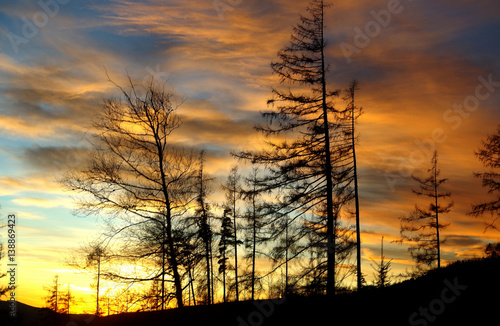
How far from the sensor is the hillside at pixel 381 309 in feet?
39.1

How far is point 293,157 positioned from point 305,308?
7.26m

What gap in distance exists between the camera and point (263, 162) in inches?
761

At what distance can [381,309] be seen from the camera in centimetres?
1303

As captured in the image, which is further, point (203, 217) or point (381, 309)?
point (203, 217)

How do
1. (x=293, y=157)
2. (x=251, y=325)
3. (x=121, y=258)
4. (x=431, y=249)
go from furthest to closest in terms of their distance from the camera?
1. (x=431, y=249)
2. (x=293, y=157)
3. (x=121, y=258)
4. (x=251, y=325)

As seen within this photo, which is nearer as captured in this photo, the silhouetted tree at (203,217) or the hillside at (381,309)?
the hillside at (381,309)

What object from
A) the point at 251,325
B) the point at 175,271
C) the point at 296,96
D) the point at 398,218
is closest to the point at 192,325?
the point at 251,325

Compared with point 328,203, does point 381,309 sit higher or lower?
lower

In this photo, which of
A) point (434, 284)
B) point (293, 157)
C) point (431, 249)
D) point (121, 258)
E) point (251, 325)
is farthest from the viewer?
point (431, 249)

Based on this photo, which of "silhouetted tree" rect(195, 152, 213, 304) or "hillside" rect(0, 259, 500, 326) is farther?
"silhouetted tree" rect(195, 152, 213, 304)

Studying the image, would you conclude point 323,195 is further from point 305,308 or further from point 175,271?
point 175,271

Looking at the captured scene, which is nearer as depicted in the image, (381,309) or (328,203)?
(381,309)

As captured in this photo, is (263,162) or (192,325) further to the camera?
(263,162)

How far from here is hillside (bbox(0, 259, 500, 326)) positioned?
1191 centimetres
